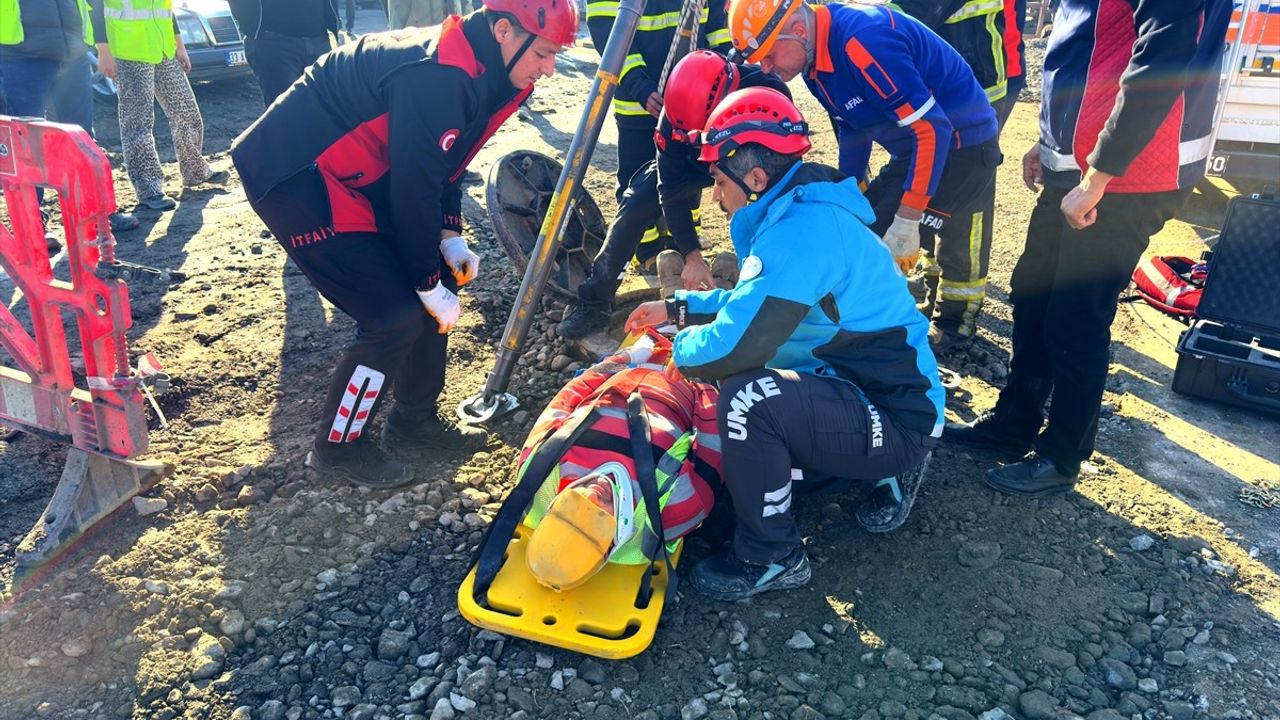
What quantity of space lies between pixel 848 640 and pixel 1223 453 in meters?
2.33

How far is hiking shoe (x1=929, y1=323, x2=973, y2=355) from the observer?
5.01 metres

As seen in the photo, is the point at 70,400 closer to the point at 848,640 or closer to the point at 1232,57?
the point at 848,640

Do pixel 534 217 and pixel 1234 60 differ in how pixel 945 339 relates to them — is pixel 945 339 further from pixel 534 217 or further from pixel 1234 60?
pixel 1234 60

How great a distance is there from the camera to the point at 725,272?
198 inches

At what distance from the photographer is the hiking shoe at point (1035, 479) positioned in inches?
143

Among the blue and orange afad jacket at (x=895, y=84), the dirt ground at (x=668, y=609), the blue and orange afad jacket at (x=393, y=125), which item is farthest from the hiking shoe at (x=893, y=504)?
A: the blue and orange afad jacket at (x=393, y=125)

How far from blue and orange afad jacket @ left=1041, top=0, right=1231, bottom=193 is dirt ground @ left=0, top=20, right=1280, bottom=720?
133 centimetres

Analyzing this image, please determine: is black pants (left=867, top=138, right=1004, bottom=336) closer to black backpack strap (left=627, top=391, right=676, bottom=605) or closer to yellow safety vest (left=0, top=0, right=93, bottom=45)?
black backpack strap (left=627, top=391, right=676, bottom=605)

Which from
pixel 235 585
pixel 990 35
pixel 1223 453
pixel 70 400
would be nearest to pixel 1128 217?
pixel 1223 453

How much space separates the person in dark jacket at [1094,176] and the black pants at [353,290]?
237 centimetres

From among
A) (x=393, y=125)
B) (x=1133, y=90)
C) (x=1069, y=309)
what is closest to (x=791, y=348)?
(x=1069, y=309)

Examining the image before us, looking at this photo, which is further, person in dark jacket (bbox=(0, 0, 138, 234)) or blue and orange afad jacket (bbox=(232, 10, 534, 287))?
person in dark jacket (bbox=(0, 0, 138, 234))

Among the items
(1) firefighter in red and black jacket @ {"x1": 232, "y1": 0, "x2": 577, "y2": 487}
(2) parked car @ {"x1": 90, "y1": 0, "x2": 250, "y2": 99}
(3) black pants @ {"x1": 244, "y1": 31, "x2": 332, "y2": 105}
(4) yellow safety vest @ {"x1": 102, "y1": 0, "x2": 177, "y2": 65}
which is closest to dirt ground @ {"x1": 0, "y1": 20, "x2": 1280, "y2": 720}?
(1) firefighter in red and black jacket @ {"x1": 232, "y1": 0, "x2": 577, "y2": 487}

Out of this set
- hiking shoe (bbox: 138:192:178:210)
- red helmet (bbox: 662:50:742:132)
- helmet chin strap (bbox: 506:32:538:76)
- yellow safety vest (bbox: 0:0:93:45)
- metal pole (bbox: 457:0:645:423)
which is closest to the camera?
helmet chin strap (bbox: 506:32:538:76)
